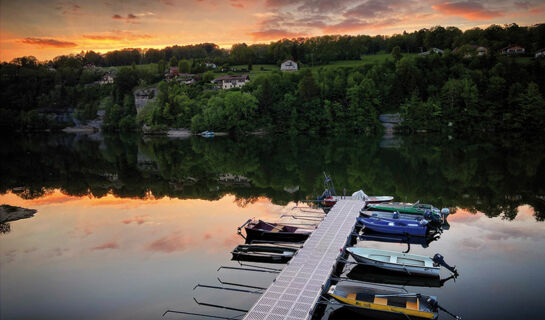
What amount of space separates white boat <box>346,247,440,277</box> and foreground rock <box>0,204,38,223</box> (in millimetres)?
26997

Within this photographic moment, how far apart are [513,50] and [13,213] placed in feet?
445

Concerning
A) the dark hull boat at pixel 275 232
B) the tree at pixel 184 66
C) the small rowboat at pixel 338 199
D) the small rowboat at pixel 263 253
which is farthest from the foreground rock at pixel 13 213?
the tree at pixel 184 66

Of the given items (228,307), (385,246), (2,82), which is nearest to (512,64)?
(385,246)

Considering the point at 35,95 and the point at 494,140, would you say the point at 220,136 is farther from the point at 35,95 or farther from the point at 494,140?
the point at 35,95

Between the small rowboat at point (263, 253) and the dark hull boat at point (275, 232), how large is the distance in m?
1.32

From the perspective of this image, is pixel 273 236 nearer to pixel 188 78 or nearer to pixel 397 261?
pixel 397 261

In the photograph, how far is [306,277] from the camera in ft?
61.2

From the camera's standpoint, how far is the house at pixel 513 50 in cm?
12244

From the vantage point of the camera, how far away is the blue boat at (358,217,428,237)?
26.0 m

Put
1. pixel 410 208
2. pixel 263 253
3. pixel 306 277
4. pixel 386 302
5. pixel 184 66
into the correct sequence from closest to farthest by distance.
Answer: pixel 386 302, pixel 306 277, pixel 263 253, pixel 410 208, pixel 184 66

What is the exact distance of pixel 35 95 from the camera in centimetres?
15900

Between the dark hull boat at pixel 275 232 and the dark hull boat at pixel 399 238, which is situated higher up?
the dark hull boat at pixel 275 232

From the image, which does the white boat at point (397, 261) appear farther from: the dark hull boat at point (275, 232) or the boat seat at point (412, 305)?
the dark hull boat at point (275, 232)

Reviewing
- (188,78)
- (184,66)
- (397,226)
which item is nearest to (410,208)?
(397,226)
